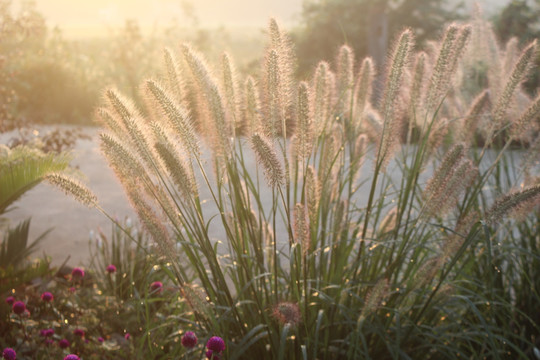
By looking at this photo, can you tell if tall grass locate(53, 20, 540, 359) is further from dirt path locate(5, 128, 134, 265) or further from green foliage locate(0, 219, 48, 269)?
dirt path locate(5, 128, 134, 265)

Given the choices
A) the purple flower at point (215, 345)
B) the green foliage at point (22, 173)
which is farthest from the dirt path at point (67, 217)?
the purple flower at point (215, 345)

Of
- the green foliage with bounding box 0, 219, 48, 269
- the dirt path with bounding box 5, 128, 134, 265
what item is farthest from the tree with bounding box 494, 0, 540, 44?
the green foliage with bounding box 0, 219, 48, 269

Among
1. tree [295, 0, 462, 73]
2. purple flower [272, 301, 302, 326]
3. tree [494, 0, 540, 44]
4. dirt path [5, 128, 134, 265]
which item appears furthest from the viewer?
tree [295, 0, 462, 73]

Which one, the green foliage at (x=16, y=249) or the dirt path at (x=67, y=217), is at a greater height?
the green foliage at (x=16, y=249)

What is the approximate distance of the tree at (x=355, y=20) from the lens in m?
11.3

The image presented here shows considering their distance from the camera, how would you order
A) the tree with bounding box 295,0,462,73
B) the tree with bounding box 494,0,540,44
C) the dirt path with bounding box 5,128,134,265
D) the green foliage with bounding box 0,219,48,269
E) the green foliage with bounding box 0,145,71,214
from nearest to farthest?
the green foliage with bounding box 0,145,71,214, the green foliage with bounding box 0,219,48,269, the dirt path with bounding box 5,128,134,265, the tree with bounding box 494,0,540,44, the tree with bounding box 295,0,462,73

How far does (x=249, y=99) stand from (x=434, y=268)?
28.8 inches

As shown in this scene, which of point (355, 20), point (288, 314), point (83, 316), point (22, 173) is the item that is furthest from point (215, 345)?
point (355, 20)

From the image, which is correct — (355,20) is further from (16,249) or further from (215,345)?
(215,345)

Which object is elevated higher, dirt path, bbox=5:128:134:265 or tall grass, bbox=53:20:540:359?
tall grass, bbox=53:20:540:359

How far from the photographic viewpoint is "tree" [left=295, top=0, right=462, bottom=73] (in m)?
11.3

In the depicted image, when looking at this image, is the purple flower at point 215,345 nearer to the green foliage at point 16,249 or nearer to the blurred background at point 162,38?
the green foliage at point 16,249

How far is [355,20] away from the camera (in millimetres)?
11789

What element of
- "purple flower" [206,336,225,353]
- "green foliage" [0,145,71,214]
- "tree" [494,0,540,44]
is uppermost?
"tree" [494,0,540,44]
